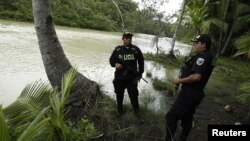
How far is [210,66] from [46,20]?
297 cm

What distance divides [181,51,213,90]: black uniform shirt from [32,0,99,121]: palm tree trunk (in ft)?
6.94

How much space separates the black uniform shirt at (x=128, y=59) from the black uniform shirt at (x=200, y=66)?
1349 millimetres

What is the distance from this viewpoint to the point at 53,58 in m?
5.70

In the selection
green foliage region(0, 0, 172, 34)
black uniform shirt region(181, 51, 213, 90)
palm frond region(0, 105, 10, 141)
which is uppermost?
green foliage region(0, 0, 172, 34)

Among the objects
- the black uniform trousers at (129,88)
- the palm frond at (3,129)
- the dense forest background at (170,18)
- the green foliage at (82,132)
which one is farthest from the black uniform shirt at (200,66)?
the palm frond at (3,129)

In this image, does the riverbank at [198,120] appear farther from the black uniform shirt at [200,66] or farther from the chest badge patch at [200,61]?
the chest badge patch at [200,61]

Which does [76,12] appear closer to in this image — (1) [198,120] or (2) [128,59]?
(1) [198,120]

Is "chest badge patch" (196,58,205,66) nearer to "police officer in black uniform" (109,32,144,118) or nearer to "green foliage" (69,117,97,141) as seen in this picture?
"police officer in black uniform" (109,32,144,118)

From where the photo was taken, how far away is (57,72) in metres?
5.75

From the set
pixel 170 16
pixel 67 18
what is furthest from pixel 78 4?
pixel 170 16

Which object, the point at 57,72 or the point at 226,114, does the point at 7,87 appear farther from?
the point at 226,114

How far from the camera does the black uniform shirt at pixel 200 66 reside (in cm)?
411

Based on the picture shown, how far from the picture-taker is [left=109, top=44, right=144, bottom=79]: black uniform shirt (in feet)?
18.0

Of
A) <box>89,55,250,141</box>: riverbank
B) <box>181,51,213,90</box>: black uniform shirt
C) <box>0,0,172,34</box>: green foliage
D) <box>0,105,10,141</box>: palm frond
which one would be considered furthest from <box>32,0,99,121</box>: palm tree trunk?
<box>0,0,172,34</box>: green foliage
